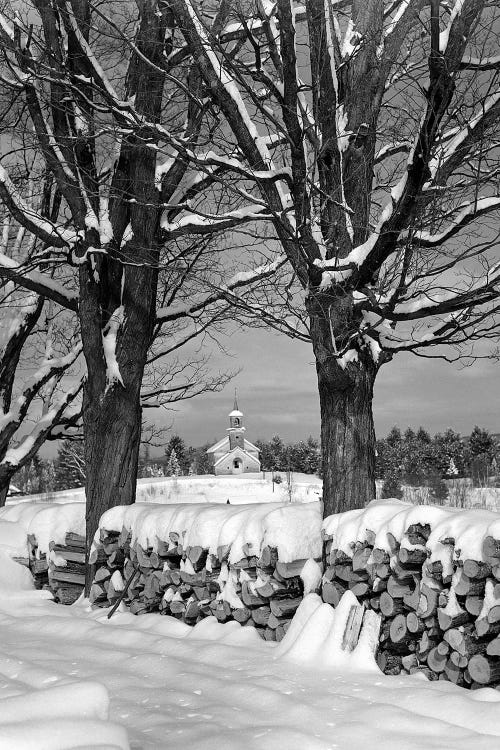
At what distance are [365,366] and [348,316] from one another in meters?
0.49

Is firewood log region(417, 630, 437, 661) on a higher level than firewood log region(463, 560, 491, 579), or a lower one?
lower

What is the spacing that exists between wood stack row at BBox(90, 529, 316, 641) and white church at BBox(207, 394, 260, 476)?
3346 inches

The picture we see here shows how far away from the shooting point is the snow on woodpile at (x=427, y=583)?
13.4ft

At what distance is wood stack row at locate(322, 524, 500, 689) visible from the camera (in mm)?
4066

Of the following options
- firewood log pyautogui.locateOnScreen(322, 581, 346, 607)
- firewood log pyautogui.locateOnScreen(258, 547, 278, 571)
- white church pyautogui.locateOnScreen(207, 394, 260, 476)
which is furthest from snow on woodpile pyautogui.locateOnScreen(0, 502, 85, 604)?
white church pyautogui.locateOnScreen(207, 394, 260, 476)

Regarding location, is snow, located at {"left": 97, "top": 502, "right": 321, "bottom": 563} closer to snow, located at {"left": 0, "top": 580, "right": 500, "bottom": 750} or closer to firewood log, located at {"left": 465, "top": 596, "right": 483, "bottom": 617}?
snow, located at {"left": 0, "top": 580, "right": 500, "bottom": 750}

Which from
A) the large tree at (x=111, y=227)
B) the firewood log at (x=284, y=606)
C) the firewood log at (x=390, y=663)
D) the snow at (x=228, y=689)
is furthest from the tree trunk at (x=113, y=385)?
the firewood log at (x=390, y=663)

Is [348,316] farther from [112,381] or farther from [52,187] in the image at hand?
[52,187]

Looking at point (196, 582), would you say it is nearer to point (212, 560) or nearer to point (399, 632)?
point (212, 560)

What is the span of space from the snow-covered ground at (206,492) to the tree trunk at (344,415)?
29284 millimetres

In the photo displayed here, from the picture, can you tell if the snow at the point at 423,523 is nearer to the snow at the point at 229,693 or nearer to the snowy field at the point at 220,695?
the snow at the point at 229,693

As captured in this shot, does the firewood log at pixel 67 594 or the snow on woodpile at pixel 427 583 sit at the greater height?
the snow on woodpile at pixel 427 583

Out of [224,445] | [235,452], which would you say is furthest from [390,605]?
[224,445]

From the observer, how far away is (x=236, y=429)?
98375 millimetres
